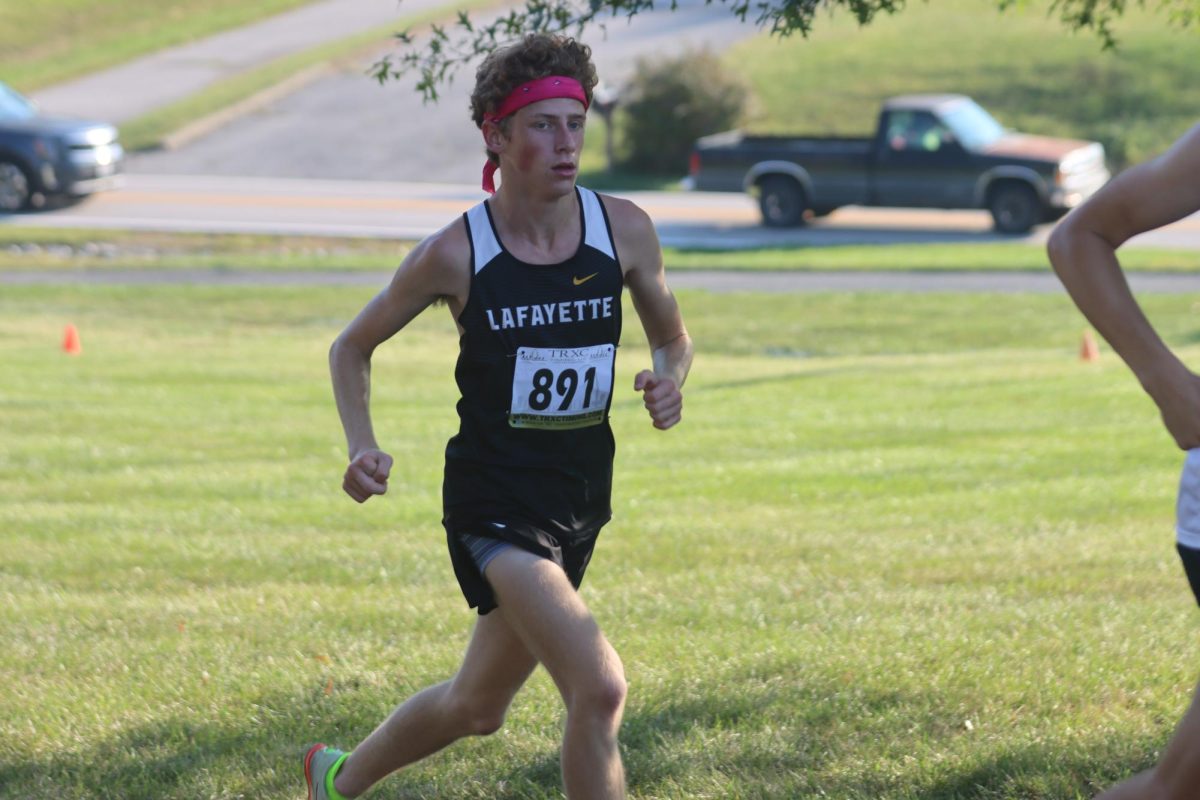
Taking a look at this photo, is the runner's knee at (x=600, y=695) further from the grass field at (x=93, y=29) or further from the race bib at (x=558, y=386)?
the grass field at (x=93, y=29)

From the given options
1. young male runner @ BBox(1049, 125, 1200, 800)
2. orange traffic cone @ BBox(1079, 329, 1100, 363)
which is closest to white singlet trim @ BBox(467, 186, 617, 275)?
young male runner @ BBox(1049, 125, 1200, 800)

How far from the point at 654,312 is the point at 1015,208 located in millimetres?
22773

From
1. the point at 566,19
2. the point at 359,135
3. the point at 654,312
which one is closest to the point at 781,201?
the point at 359,135

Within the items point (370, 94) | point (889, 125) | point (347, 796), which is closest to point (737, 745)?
point (347, 796)

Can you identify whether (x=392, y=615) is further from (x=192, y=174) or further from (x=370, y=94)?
(x=370, y=94)

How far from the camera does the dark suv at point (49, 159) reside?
28.1 m

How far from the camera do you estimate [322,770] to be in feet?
14.8

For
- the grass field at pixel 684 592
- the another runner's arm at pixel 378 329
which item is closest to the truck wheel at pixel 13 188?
the grass field at pixel 684 592

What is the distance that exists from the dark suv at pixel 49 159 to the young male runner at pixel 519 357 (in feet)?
84.5

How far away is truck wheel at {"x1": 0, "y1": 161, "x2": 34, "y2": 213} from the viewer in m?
28.4

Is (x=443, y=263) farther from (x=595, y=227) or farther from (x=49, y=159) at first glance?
(x=49, y=159)

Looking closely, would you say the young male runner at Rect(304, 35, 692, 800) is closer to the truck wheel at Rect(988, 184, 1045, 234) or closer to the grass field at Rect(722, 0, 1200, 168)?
the truck wheel at Rect(988, 184, 1045, 234)

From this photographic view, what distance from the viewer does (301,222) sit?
2839 centimetres

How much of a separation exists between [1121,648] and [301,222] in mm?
24102
